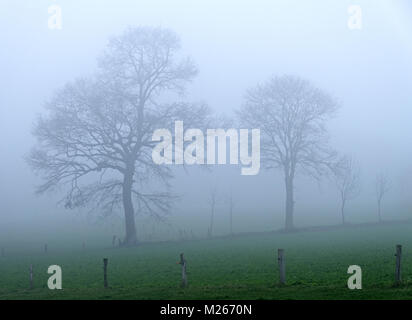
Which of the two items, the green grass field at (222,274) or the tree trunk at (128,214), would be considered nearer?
the green grass field at (222,274)

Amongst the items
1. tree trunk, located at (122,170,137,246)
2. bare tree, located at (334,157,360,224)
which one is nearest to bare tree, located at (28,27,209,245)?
tree trunk, located at (122,170,137,246)

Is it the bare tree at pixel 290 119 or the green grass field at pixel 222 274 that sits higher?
the bare tree at pixel 290 119

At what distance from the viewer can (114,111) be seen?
112ft

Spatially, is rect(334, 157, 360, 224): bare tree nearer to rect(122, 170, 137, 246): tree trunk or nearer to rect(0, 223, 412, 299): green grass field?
rect(0, 223, 412, 299): green grass field

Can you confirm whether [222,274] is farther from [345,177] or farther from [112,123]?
[345,177]

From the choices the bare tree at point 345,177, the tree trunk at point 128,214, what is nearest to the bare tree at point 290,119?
the bare tree at point 345,177

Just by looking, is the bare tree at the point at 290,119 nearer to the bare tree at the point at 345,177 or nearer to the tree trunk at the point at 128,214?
the bare tree at the point at 345,177

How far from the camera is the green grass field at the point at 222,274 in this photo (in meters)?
14.0

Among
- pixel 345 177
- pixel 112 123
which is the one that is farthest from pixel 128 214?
pixel 345 177

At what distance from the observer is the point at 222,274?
1947cm

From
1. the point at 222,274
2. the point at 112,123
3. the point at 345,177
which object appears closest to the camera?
the point at 222,274

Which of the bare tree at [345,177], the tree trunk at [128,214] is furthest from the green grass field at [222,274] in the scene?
the bare tree at [345,177]

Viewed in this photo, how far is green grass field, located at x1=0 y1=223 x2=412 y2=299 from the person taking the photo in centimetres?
1395
